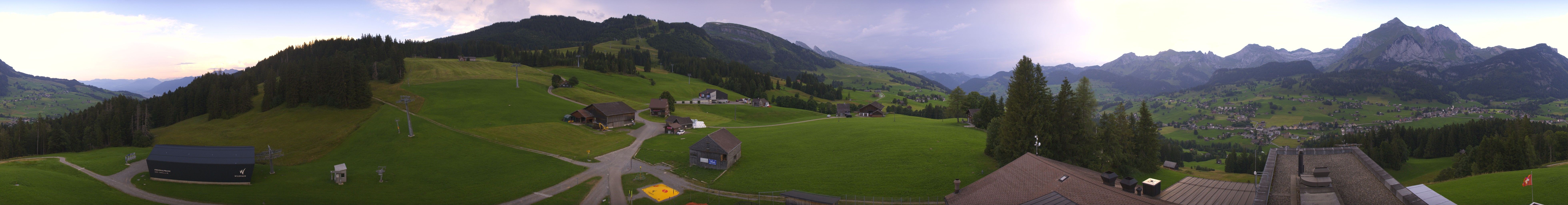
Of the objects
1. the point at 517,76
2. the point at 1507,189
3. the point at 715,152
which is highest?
the point at 517,76

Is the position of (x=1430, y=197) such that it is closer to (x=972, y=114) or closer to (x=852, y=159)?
(x=852, y=159)

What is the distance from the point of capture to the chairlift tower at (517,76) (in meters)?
105

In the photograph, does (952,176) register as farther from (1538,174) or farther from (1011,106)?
(1538,174)

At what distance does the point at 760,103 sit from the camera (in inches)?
4690

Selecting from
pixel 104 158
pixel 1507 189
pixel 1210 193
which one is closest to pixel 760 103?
pixel 104 158

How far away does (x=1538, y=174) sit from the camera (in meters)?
31.5

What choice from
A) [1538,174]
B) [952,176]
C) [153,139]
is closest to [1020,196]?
[952,176]

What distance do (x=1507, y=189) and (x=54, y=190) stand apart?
79.1m

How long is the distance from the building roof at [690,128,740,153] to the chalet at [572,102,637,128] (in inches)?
1150

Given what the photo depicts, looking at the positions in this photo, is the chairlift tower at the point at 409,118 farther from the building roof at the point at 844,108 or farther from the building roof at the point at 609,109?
the building roof at the point at 844,108

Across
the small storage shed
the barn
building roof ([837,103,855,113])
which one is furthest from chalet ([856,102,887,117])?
the barn

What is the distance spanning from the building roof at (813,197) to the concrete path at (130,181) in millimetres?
34384

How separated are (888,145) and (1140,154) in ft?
69.5

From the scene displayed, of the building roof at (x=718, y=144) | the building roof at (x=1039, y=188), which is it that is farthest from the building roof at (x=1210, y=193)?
the building roof at (x=718, y=144)
